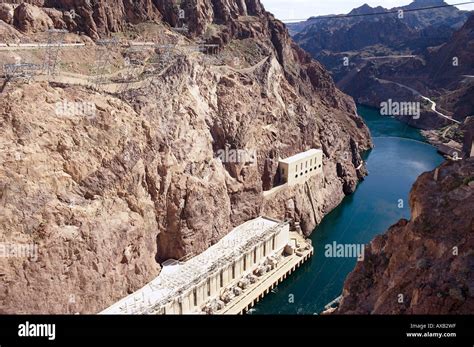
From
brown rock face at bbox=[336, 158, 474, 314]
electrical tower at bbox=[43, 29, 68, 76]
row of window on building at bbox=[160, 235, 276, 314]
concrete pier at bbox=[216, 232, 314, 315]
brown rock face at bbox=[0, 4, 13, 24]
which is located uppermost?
brown rock face at bbox=[0, 4, 13, 24]


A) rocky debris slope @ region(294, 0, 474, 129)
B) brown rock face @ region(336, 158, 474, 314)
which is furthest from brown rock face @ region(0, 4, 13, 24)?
rocky debris slope @ region(294, 0, 474, 129)

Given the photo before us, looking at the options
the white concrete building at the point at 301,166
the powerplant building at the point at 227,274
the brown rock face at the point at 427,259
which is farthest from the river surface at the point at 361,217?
the brown rock face at the point at 427,259

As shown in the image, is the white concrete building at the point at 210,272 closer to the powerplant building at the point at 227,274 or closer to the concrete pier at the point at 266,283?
the powerplant building at the point at 227,274

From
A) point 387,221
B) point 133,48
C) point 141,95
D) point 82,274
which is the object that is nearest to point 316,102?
point 387,221

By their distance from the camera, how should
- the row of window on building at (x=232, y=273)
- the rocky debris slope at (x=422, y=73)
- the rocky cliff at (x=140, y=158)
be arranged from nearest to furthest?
the rocky cliff at (x=140, y=158) < the row of window on building at (x=232, y=273) < the rocky debris slope at (x=422, y=73)

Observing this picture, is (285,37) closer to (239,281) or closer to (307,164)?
(307,164)

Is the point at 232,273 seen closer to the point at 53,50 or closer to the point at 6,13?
the point at 53,50

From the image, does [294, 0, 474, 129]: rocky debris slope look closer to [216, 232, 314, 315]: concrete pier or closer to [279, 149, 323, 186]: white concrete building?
[279, 149, 323, 186]: white concrete building
